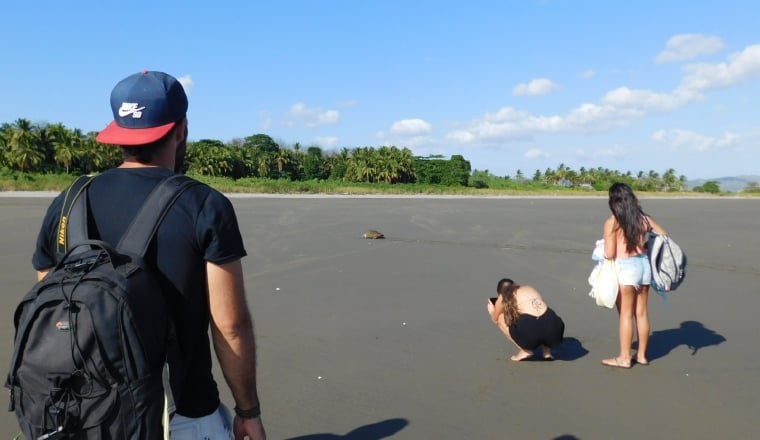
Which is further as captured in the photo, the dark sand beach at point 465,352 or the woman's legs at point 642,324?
the woman's legs at point 642,324

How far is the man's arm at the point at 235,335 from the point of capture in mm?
1724

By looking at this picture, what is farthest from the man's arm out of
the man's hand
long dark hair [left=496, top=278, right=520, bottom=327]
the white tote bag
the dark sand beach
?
the white tote bag

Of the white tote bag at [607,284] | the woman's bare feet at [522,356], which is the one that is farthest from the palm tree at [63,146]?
the white tote bag at [607,284]

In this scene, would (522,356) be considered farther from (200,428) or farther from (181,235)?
(181,235)

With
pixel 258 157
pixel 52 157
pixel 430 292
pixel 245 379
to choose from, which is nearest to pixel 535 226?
pixel 430 292

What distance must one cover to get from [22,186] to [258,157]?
131 feet

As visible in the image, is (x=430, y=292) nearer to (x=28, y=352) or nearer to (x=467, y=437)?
(x=467, y=437)

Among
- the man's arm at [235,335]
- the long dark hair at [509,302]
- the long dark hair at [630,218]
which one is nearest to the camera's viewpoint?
the man's arm at [235,335]

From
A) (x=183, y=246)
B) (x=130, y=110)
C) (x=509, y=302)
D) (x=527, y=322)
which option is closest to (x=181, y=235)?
(x=183, y=246)

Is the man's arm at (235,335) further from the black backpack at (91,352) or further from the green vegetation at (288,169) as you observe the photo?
the green vegetation at (288,169)

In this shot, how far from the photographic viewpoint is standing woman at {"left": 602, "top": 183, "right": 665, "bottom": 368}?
475 centimetres

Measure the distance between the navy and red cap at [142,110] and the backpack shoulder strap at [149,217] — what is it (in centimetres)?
20

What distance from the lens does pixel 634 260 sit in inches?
191

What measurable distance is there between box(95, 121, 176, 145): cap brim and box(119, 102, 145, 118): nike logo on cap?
0.14 feet
